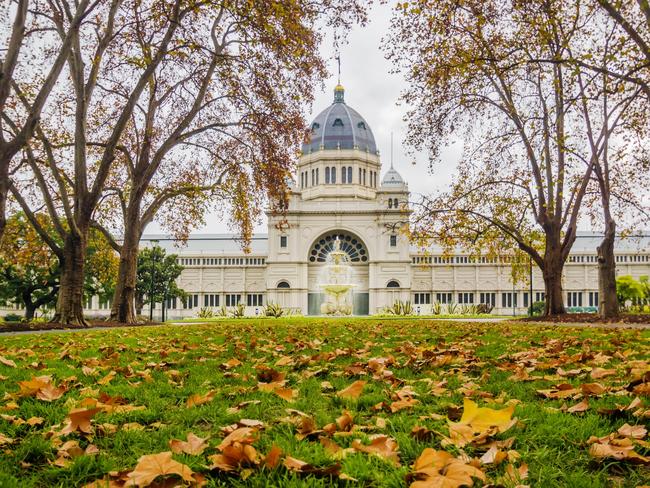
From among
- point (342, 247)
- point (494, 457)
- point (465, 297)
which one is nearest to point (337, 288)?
point (342, 247)

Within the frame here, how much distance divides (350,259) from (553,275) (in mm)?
43860

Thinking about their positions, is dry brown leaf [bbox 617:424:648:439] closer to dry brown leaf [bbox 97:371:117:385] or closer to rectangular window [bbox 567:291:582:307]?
dry brown leaf [bbox 97:371:117:385]

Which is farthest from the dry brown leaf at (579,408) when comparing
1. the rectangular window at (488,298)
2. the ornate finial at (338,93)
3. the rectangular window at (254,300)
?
the ornate finial at (338,93)

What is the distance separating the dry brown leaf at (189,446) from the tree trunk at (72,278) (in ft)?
47.2

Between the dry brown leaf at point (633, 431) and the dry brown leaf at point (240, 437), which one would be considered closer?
the dry brown leaf at point (240, 437)

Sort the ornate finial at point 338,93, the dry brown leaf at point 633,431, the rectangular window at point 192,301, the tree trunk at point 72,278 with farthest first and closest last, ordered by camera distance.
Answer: the ornate finial at point 338,93 < the rectangular window at point 192,301 < the tree trunk at point 72,278 < the dry brown leaf at point 633,431

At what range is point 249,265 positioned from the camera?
71.8 metres

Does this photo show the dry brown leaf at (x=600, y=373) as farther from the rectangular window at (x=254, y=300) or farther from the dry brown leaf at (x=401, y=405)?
the rectangular window at (x=254, y=300)

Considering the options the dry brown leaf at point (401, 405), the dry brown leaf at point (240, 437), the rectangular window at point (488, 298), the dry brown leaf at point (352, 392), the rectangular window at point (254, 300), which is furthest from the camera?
the rectangular window at point (254, 300)

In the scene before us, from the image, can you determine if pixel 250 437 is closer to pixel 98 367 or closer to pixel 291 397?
pixel 291 397

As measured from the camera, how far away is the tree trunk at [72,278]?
51.4 ft

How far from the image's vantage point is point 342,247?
64.8m

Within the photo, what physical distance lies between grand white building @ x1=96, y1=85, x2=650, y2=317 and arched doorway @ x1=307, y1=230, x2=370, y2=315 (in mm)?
115

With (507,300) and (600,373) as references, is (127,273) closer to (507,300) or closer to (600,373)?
(600,373)
